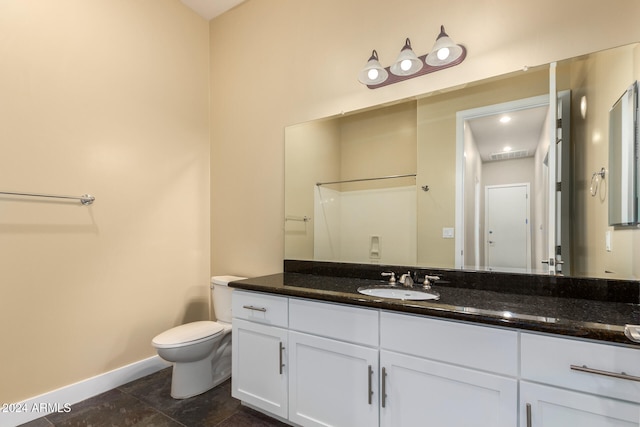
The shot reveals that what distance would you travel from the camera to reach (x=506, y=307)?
1.18 meters

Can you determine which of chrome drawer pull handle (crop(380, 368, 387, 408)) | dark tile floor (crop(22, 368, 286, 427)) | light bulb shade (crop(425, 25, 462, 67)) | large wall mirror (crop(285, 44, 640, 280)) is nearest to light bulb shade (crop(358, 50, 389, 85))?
large wall mirror (crop(285, 44, 640, 280))

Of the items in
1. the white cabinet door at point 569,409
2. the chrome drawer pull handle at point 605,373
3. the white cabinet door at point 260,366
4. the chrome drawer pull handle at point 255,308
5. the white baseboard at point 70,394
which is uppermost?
the chrome drawer pull handle at point 605,373

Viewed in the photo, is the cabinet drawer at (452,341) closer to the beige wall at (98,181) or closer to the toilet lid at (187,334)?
the toilet lid at (187,334)

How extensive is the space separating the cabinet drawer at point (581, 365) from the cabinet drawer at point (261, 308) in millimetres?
1047

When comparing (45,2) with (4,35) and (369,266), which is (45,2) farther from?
(369,266)

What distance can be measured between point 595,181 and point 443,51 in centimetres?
95

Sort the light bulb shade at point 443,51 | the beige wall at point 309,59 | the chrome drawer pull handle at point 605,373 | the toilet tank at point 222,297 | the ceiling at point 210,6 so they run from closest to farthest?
1. the chrome drawer pull handle at point 605,373
2. the beige wall at point 309,59
3. the light bulb shade at point 443,51
4. the toilet tank at point 222,297
5. the ceiling at point 210,6

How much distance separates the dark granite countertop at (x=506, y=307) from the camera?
96 cm

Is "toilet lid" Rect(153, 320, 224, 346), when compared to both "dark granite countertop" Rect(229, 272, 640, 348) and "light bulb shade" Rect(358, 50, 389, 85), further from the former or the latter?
"light bulb shade" Rect(358, 50, 389, 85)

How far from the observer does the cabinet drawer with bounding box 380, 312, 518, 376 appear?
3.46 feet

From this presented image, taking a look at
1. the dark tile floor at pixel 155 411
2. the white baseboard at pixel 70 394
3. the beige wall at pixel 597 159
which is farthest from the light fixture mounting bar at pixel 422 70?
the white baseboard at pixel 70 394

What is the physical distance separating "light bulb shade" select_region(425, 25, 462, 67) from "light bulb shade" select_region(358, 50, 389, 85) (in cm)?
27

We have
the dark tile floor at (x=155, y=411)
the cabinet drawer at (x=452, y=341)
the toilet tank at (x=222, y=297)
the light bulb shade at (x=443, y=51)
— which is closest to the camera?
the cabinet drawer at (x=452, y=341)

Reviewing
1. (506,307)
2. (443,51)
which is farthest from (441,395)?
(443,51)
